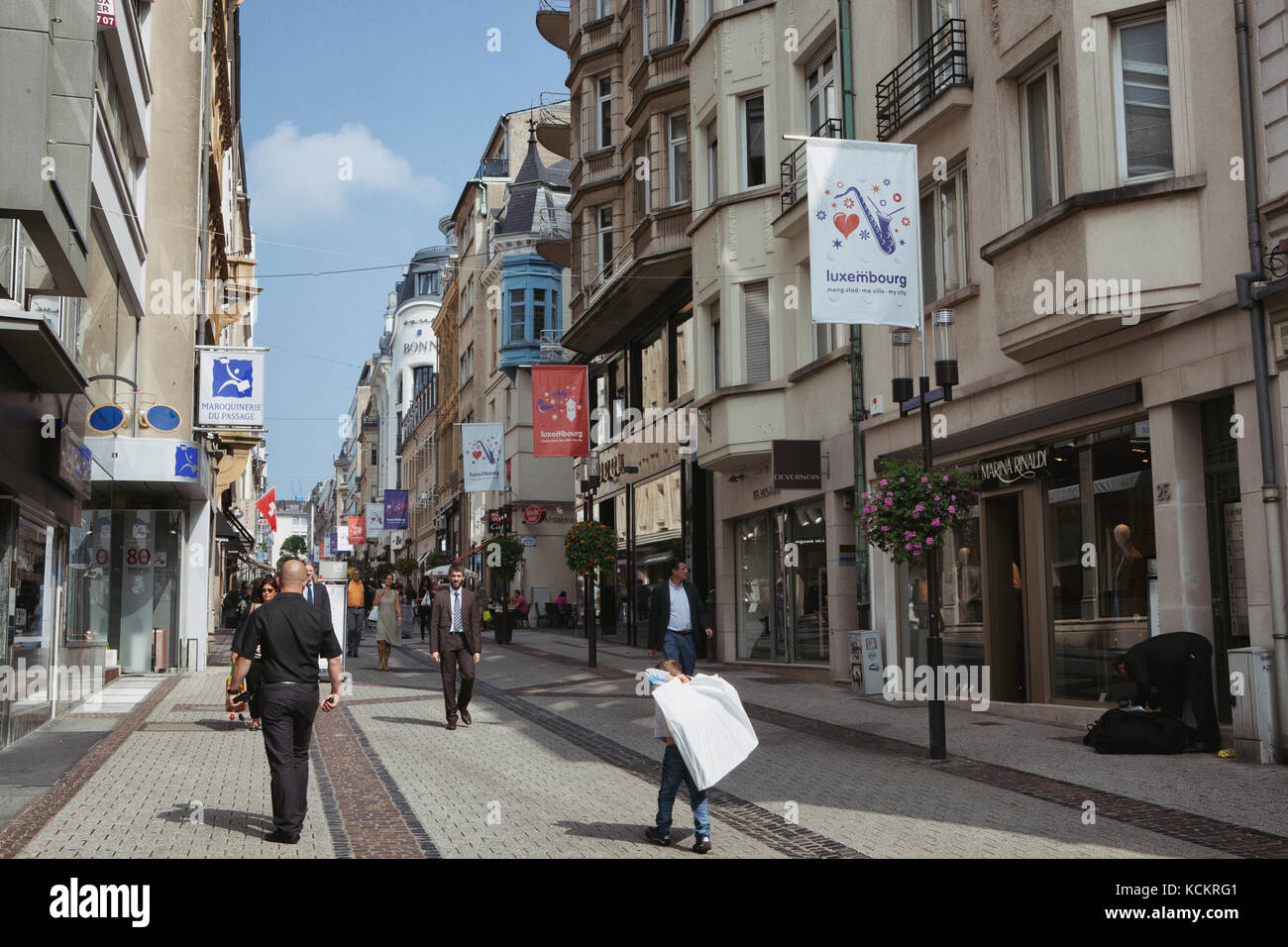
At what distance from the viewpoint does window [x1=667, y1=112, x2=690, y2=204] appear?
28.9 metres

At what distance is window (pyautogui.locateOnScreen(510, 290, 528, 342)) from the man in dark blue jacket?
38.5 meters

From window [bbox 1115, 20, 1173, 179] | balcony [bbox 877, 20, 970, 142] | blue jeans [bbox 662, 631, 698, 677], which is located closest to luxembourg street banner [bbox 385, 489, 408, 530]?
balcony [bbox 877, 20, 970, 142]

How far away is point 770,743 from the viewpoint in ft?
45.0

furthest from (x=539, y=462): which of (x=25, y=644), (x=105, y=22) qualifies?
(x=25, y=644)

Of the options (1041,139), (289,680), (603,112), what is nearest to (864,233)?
(1041,139)

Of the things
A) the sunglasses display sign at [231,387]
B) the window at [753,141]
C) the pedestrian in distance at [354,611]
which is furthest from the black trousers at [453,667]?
the pedestrian in distance at [354,611]

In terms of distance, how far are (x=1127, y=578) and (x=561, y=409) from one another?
18227mm

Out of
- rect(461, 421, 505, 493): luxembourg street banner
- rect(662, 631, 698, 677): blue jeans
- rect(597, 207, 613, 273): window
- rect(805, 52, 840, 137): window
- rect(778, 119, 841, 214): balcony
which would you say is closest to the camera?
rect(662, 631, 698, 677): blue jeans

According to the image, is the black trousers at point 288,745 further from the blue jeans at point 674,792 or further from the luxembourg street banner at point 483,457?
the luxembourg street banner at point 483,457

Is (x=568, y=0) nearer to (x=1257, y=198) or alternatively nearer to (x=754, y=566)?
(x=754, y=566)

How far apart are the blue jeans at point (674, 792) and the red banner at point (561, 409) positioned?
2252cm

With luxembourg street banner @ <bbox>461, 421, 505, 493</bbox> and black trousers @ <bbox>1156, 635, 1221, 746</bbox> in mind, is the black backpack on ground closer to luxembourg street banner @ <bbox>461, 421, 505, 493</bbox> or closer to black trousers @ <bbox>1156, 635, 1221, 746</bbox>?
black trousers @ <bbox>1156, 635, 1221, 746</bbox>

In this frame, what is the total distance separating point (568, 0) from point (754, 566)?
20895mm
